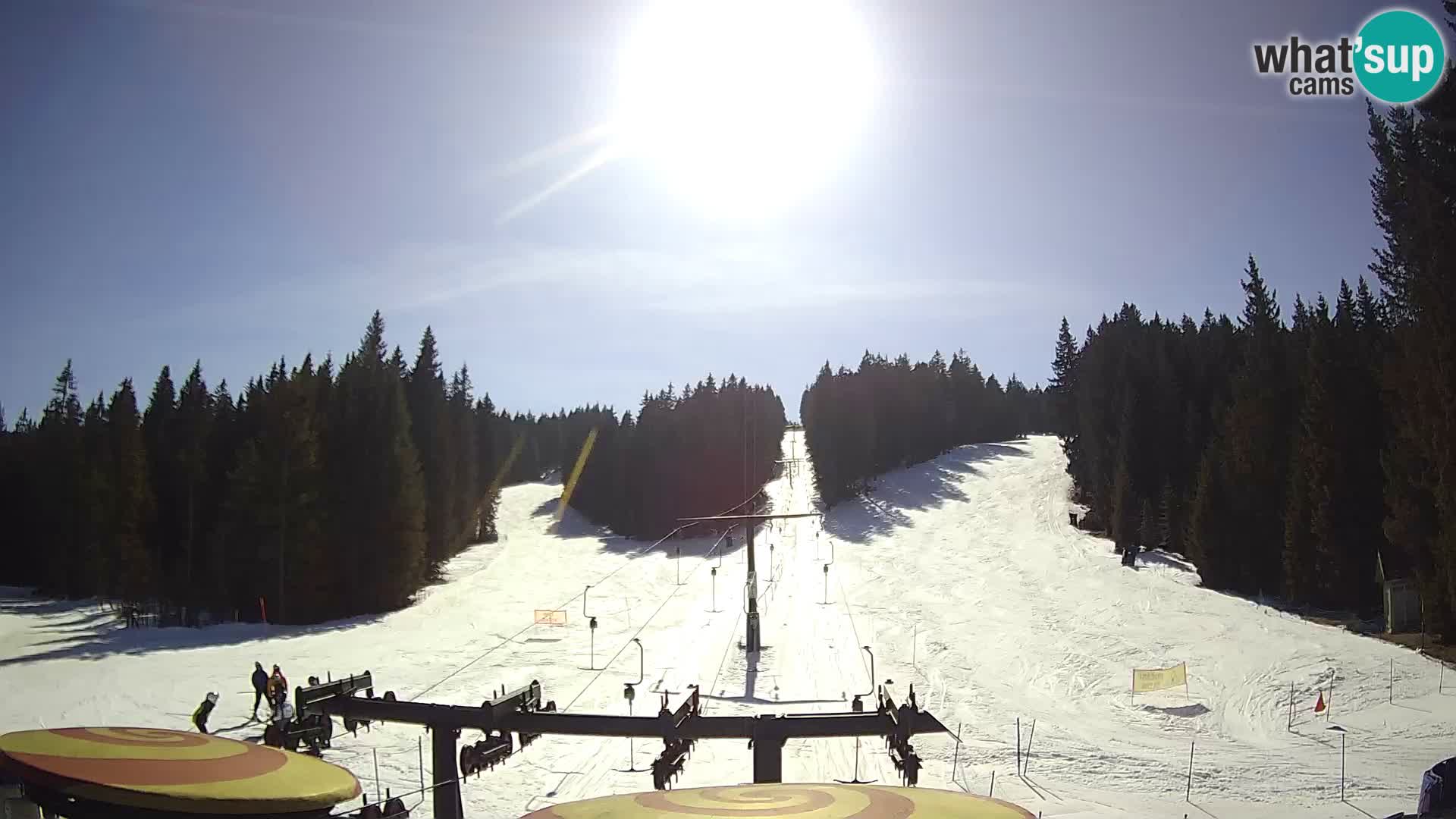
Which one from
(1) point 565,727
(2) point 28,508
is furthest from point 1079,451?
(2) point 28,508

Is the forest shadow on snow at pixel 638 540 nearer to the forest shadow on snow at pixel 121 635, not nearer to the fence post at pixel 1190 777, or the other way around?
the forest shadow on snow at pixel 121 635

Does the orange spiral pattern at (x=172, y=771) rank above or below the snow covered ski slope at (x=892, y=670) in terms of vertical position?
above

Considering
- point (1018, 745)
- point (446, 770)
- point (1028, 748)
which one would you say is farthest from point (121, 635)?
point (1028, 748)

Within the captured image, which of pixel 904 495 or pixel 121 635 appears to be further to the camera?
pixel 904 495

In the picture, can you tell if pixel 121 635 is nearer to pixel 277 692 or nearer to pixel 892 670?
pixel 277 692

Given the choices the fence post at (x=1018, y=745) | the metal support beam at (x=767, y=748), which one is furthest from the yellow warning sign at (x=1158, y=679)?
the metal support beam at (x=767, y=748)

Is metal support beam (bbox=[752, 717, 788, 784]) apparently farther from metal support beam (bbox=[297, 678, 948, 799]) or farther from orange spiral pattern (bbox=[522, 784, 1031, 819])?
orange spiral pattern (bbox=[522, 784, 1031, 819])
